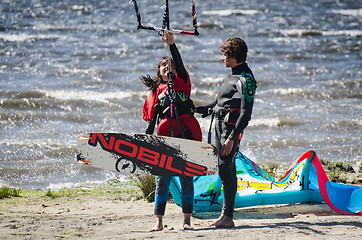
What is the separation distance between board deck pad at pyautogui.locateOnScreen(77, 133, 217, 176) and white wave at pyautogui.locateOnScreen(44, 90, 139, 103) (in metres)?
8.49

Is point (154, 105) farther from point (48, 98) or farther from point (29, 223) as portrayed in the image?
point (48, 98)

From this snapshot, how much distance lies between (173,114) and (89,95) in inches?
377

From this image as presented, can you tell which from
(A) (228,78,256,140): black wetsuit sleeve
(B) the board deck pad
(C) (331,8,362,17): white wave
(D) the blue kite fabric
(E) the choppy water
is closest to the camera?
(A) (228,78,256,140): black wetsuit sleeve

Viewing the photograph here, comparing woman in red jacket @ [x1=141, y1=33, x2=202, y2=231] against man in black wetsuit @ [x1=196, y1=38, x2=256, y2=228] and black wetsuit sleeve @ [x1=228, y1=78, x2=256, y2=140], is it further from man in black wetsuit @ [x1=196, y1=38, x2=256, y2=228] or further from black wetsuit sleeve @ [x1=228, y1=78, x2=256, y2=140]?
black wetsuit sleeve @ [x1=228, y1=78, x2=256, y2=140]

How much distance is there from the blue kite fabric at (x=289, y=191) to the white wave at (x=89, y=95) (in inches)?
322

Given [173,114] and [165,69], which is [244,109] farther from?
[165,69]

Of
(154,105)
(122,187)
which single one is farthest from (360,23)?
(154,105)

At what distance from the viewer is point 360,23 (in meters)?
26.5

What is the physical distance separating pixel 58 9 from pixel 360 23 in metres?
17.2

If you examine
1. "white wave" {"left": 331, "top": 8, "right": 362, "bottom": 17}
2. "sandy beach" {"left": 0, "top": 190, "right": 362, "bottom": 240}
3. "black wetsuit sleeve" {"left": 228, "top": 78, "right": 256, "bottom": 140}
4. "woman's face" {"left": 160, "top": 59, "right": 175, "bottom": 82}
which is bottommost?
"sandy beach" {"left": 0, "top": 190, "right": 362, "bottom": 240}

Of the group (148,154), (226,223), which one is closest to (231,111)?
(148,154)

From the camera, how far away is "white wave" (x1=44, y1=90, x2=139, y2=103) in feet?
44.7

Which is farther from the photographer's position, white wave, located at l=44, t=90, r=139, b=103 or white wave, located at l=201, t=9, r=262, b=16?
white wave, located at l=201, t=9, r=262, b=16

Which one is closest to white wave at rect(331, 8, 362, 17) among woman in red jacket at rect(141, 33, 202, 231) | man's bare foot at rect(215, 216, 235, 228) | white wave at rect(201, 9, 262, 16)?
white wave at rect(201, 9, 262, 16)
